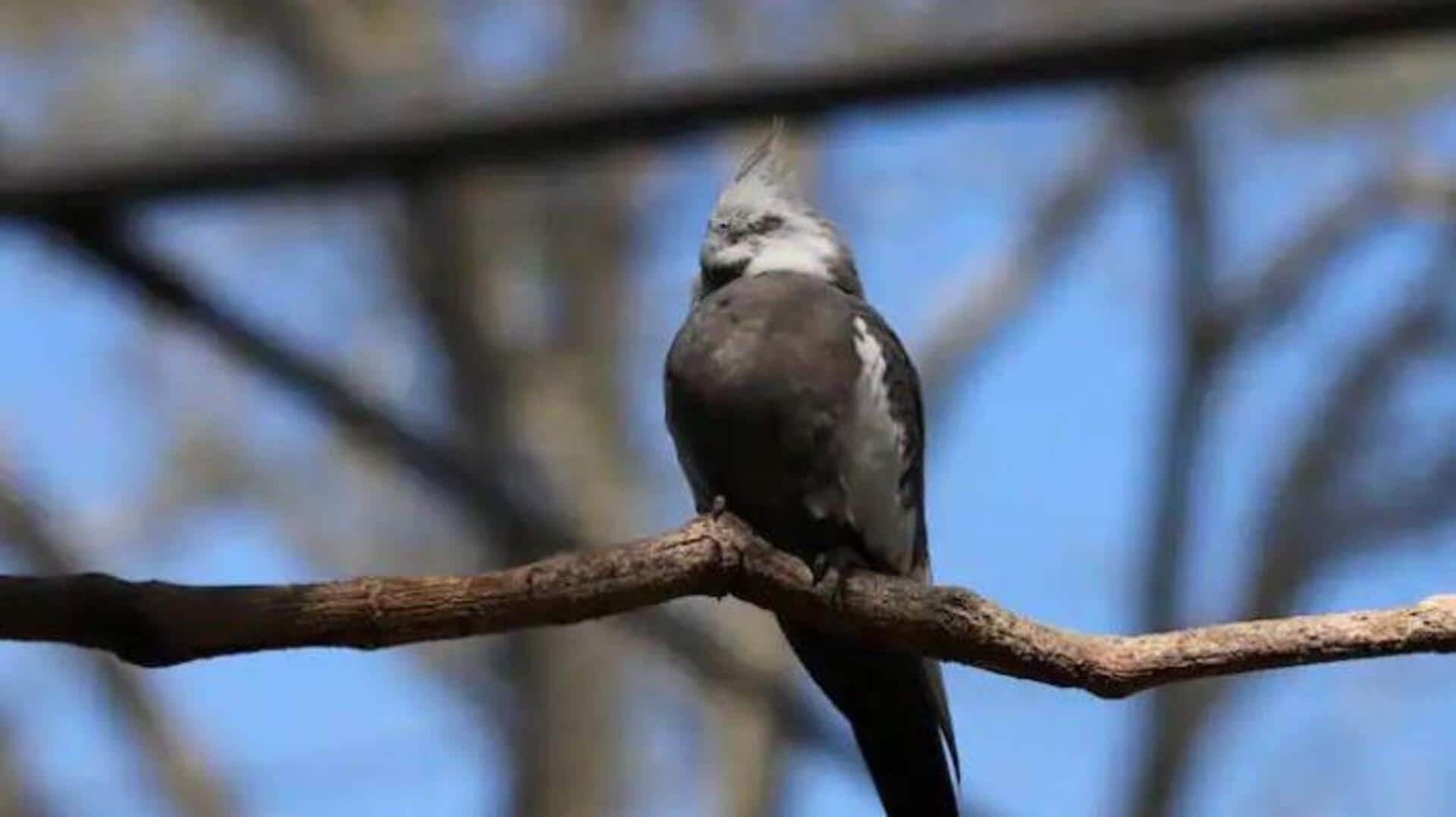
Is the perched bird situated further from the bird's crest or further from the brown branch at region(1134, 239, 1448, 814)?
the brown branch at region(1134, 239, 1448, 814)

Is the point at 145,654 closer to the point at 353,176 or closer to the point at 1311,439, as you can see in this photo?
the point at 353,176

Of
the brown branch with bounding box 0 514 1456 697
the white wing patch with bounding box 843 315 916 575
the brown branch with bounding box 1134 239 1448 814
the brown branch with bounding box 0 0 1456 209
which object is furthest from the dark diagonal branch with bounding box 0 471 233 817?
the brown branch with bounding box 0 514 1456 697

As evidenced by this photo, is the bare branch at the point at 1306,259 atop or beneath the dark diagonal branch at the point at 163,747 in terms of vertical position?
atop

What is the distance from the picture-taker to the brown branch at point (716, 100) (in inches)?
51.1

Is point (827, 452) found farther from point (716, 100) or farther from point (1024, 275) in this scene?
point (1024, 275)

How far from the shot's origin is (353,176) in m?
1.40

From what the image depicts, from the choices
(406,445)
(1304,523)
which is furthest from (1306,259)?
(406,445)

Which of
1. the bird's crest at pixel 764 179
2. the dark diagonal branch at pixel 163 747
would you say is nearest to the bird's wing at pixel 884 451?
the bird's crest at pixel 764 179

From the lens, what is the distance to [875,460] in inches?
45.3

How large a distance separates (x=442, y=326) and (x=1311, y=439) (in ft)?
4.60

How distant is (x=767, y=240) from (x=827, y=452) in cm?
17

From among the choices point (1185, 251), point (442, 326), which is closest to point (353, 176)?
point (442, 326)

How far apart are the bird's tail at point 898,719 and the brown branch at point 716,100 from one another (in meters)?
0.41

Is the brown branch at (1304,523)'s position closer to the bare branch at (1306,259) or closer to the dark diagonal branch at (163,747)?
the bare branch at (1306,259)
